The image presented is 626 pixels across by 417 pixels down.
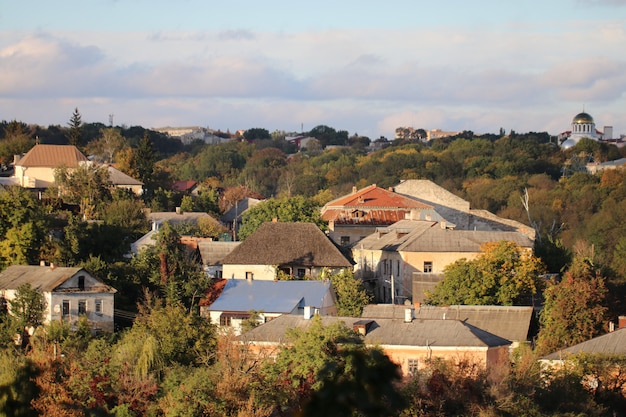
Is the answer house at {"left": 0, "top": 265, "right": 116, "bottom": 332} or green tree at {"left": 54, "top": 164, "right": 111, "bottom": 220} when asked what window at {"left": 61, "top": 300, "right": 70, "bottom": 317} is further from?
green tree at {"left": 54, "top": 164, "right": 111, "bottom": 220}

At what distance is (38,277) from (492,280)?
12.2m

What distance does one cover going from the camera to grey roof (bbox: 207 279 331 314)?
34.5 m

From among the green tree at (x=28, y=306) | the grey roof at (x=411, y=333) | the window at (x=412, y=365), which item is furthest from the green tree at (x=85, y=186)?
the window at (x=412, y=365)

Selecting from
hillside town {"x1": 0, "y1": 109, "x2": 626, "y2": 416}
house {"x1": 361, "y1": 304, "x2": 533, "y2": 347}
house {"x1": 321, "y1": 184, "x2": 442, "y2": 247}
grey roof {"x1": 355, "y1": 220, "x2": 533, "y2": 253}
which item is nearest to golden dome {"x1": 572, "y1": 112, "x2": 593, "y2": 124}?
hillside town {"x1": 0, "y1": 109, "x2": 626, "y2": 416}

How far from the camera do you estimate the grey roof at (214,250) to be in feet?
132

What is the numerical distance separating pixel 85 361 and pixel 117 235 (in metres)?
12.3

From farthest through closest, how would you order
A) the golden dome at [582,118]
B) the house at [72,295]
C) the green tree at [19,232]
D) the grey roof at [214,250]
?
the golden dome at [582,118] → the grey roof at [214,250] → the green tree at [19,232] → the house at [72,295]

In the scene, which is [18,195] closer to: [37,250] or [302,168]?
[37,250]

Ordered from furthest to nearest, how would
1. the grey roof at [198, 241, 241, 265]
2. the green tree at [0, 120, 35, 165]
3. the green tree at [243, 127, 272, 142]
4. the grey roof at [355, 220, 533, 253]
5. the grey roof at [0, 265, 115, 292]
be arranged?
the green tree at [243, 127, 272, 142], the green tree at [0, 120, 35, 165], the grey roof at [198, 241, 241, 265], the grey roof at [355, 220, 533, 253], the grey roof at [0, 265, 115, 292]

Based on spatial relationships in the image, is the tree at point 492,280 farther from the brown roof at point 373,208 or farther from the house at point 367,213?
the brown roof at point 373,208

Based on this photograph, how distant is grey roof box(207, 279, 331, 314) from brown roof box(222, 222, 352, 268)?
2461mm

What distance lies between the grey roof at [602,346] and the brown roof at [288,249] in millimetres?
9279

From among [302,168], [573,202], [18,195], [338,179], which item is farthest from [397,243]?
[302,168]

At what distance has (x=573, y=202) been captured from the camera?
7538 centimetres
